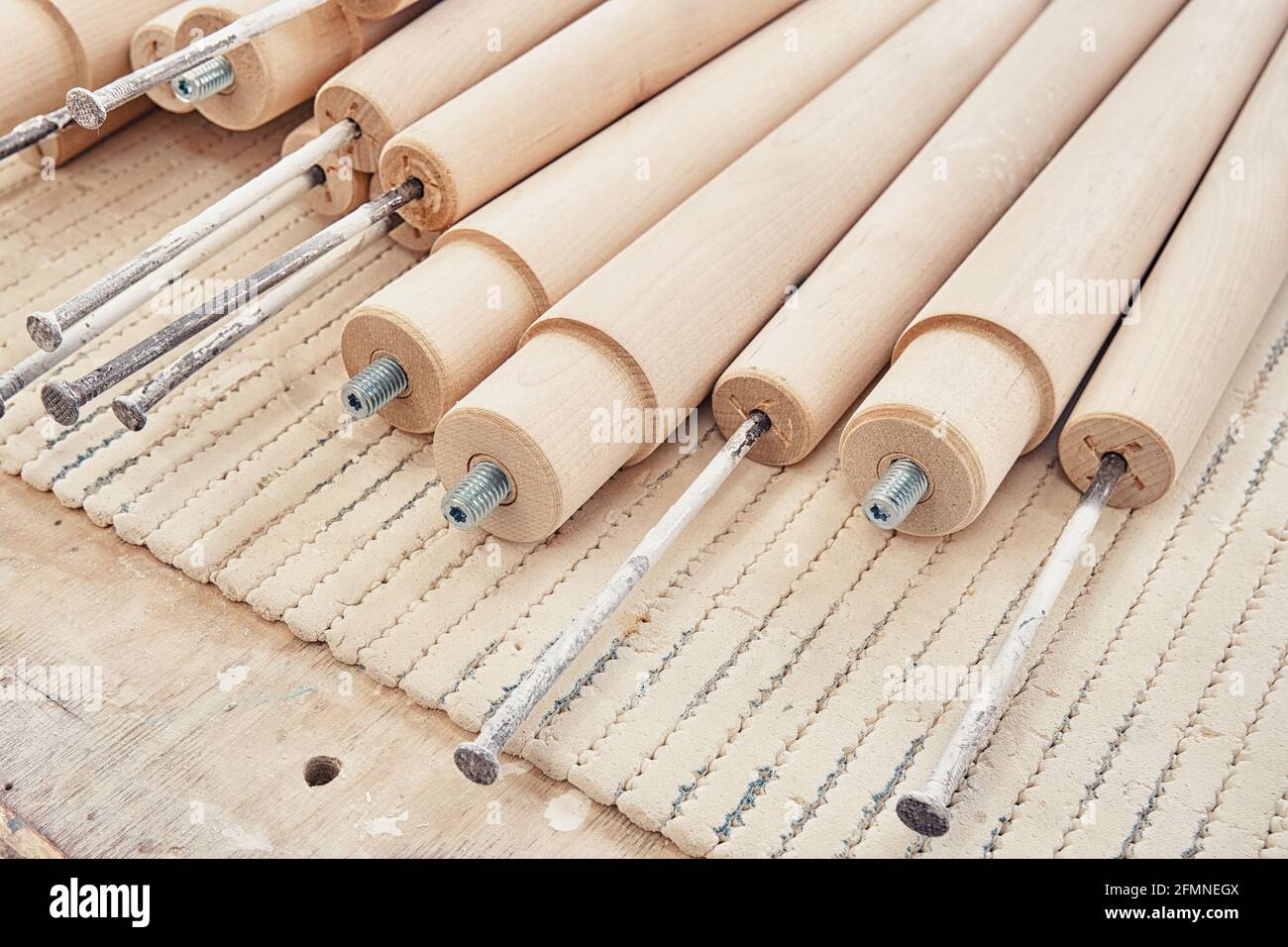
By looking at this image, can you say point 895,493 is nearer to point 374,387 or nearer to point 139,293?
point 374,387

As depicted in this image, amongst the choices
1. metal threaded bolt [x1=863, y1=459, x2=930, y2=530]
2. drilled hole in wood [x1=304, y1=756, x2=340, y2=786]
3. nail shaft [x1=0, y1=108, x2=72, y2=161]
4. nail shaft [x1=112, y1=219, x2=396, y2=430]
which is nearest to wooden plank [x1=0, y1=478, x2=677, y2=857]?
drilled hole in wood [x1=304, y1=756, x2=340, y2=786]

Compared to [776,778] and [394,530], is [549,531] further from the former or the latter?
[776,778]

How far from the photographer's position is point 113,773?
3.58 feet

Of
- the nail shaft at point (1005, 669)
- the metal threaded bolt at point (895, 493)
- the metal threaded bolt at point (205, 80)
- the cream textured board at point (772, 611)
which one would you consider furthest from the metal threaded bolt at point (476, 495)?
the metal threaded bolt at point (205, 80)

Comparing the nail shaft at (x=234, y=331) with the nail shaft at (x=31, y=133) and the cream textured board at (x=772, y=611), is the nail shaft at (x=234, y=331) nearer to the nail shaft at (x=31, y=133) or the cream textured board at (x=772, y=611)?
the cream textured board at (x=772, y=611)

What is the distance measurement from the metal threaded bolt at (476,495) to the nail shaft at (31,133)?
692 millimetres

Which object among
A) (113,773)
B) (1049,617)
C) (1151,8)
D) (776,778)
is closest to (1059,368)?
(1049,617)

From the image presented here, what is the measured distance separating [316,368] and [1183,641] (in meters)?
0.94

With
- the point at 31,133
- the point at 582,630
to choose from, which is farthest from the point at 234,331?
the point at 582,630

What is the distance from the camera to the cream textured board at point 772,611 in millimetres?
1075

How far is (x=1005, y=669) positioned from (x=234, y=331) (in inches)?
32.3

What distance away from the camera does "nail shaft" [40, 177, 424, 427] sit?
1212 mm

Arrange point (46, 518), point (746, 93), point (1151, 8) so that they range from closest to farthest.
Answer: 1. point (46, 518)
2. point (746, 93)
3. point (1151, 8)

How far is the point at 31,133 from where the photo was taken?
4.85ft
